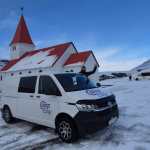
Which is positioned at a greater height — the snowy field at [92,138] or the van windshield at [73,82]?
the van windshield at [73,82]

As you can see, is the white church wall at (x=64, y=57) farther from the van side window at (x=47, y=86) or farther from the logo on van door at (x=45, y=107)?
the logo on van door at (x=45, y=107)

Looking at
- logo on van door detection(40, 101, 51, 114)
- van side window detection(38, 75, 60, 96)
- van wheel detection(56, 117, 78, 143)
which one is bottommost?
van wheel detection(56, 117, 78, 143)

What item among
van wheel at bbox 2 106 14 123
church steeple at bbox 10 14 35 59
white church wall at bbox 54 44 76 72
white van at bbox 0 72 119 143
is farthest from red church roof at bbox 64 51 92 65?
white van at bbox 0 72 119 143

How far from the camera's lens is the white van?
244 inches

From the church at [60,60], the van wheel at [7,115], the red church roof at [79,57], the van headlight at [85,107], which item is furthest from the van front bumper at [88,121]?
the red church roof at [79,57]

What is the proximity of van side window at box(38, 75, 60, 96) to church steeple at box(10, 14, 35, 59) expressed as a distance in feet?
164

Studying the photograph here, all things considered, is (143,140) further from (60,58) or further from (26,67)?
(26,67)

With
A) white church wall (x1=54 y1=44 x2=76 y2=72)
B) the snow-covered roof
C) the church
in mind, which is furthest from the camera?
white church wall (x1=54 y1=44 x2=76 y2=72)

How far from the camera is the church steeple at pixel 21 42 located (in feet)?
184

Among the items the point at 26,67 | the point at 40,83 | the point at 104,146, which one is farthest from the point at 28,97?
the point at 26,67

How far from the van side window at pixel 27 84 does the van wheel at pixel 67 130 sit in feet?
6.07

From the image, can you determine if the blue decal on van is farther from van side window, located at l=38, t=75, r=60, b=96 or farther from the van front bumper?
van side window, located at l=38, t=75, r=60, b=96

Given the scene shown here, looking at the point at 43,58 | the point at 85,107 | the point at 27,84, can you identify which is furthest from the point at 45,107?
the point at 43,58

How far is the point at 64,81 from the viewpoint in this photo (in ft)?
23.7
